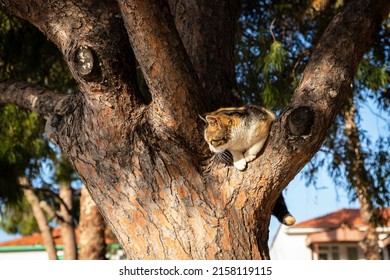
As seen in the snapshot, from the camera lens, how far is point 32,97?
11.4 ft

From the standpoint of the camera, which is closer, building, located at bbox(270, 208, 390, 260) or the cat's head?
the cat's head

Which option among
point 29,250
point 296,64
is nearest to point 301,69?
point 296,64

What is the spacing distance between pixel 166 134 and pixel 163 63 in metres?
0.33

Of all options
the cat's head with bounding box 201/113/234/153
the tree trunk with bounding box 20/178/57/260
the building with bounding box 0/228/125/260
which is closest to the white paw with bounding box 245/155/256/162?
the cat's head with bounding box 201/113/234/153

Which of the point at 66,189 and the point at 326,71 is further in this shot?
the point at 66,189

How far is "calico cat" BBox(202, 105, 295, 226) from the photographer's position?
9.37ft

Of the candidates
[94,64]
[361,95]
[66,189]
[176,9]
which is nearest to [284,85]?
[361,95]

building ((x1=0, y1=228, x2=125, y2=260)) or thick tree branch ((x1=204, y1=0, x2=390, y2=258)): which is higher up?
thick tree branch ((x1=204, y1=0, x2=390, y2=258))

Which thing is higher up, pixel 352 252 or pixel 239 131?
pixel 239 131

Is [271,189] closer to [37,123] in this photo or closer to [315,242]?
[37,123]

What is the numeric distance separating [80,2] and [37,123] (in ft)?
16.8

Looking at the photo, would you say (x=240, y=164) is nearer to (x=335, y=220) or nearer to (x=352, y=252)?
(x=335, y=220)

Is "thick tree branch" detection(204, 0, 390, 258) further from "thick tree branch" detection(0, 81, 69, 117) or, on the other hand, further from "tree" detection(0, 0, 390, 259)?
"thick tree branch" detection(0, 81, 69, 117)

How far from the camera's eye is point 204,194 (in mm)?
2854
